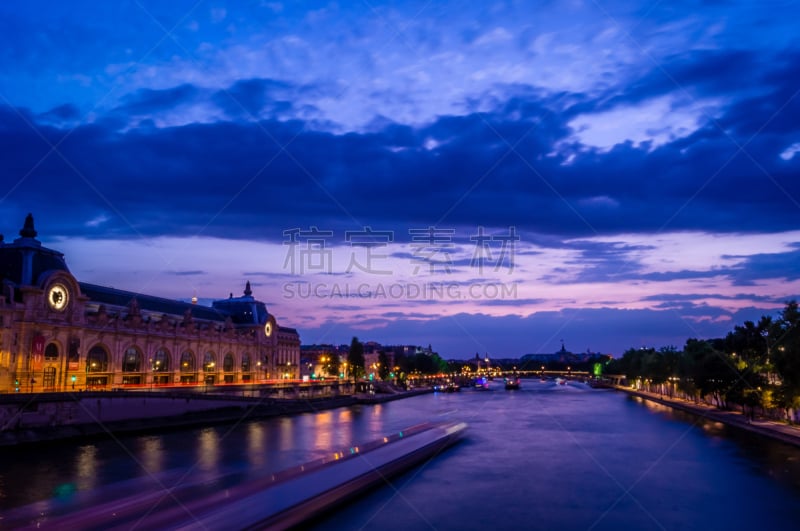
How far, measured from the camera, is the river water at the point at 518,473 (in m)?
27.7

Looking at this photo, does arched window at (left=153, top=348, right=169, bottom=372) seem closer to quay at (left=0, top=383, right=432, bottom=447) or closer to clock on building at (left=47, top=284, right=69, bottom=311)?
quay at (left=0, top=383, right=432, bottom=447)

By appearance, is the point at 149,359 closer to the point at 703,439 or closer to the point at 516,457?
the point at 516,457

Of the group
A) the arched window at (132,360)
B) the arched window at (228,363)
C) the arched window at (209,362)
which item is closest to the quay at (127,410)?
the arched window at (132,360)

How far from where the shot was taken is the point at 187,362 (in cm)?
9356

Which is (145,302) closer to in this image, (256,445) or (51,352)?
(51,352)

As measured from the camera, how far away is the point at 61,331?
66250mm

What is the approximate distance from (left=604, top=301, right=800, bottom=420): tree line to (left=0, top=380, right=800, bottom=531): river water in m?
4.36

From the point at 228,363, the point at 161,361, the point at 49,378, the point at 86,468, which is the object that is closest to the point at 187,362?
the point at 161,361

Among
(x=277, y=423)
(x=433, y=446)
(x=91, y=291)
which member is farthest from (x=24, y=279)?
(x=433, y=446)

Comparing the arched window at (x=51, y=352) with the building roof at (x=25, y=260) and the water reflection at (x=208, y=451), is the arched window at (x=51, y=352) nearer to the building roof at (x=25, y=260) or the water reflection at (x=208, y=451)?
the building roof at (x=25, y=260)

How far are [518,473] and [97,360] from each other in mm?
54447

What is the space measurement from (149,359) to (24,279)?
73.3 ft

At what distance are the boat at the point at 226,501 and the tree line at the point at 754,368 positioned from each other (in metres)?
29.1

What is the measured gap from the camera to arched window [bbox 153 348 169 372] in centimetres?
8531
